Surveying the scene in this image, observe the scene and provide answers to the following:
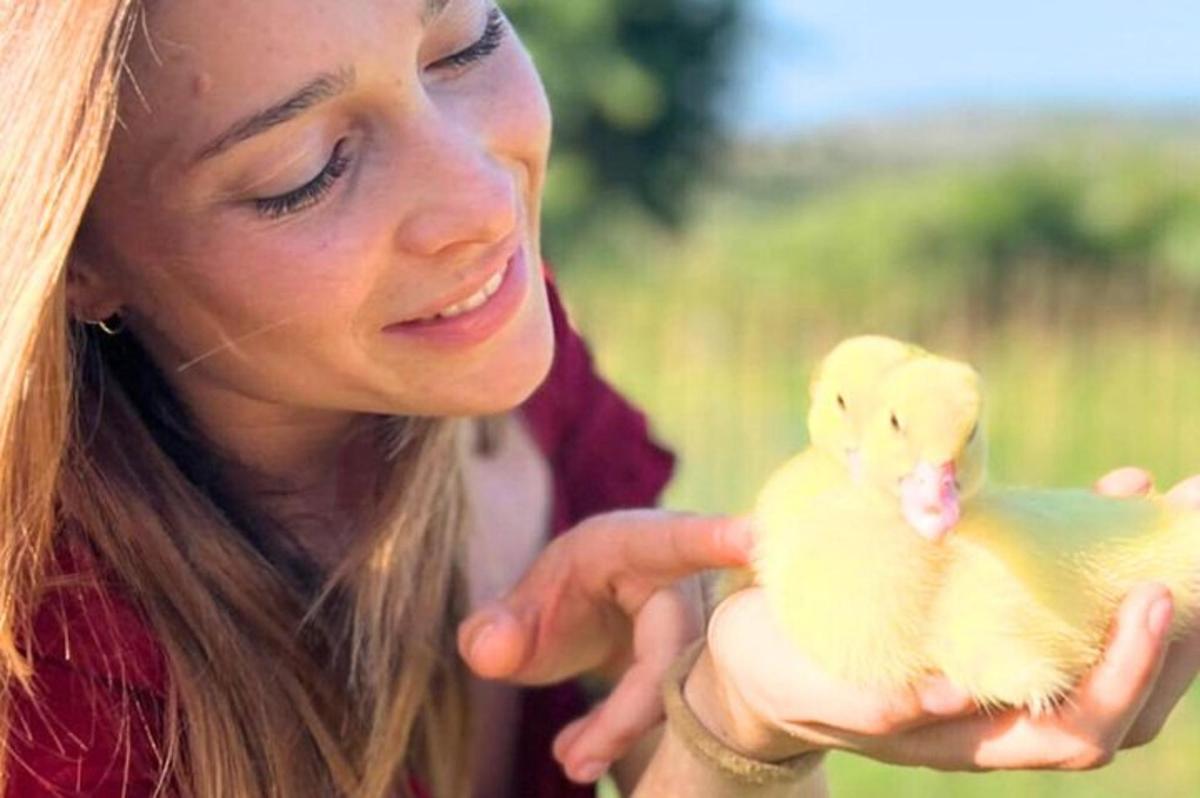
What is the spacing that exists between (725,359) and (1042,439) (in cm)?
102

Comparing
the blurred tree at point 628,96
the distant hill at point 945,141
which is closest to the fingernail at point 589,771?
the blurred tree at point 628,96

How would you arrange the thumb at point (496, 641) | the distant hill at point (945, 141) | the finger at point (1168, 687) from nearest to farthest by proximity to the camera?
the finger at point (1168, 687) < the thumb at point (496, 641) < the distant hill at point (945, 141)

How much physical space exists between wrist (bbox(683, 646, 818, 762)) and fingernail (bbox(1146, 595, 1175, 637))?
0.21 meters

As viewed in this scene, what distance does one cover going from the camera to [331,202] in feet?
3.89

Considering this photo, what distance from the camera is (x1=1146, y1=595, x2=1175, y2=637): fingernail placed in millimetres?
957

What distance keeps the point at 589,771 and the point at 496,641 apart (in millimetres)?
125

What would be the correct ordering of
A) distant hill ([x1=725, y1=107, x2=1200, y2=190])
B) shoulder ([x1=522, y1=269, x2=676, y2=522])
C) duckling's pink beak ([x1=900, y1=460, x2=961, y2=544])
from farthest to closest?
distant hill ([x1=725, y1=107, x2=1200, y2=190])
shoulder ([x1=522, y1=269, x2=676, y2=522])
duckling's pink beak ([x1=900, y1=460, x2=961, y2=544])

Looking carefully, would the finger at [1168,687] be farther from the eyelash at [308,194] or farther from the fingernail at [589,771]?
the eyelash at [308,194]

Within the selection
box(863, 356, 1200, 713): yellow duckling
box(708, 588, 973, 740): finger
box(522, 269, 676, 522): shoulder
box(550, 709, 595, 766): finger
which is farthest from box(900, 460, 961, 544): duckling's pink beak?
box(522, 269, 676, 522): shoulder

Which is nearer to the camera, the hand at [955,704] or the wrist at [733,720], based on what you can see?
the hand at [955,704]

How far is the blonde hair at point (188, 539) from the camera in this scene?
3.68ft

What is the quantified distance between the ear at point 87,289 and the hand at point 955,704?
1.45 feet

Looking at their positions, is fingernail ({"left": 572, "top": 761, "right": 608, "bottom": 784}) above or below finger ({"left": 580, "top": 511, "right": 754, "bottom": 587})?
below

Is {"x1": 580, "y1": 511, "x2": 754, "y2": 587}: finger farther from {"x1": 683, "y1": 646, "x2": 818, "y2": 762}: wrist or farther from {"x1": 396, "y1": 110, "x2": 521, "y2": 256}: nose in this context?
{"x1": 396, "y1": 110, "x2": 521, "y2": 256}: nose
